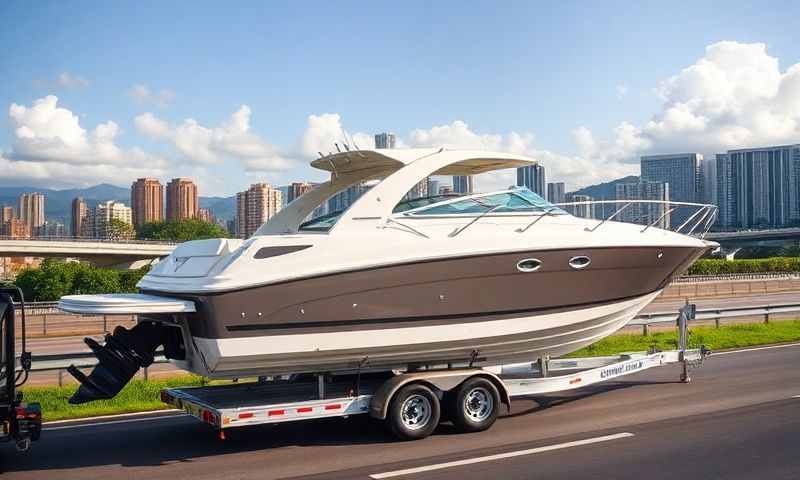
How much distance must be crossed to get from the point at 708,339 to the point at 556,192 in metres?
6.74

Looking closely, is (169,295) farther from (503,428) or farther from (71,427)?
(503,428)

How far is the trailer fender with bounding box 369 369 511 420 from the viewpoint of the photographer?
8.60 metres

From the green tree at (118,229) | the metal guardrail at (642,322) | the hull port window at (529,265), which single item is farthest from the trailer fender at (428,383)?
the green tree at (118,229)

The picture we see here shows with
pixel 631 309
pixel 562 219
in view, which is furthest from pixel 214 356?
pixel 631 309

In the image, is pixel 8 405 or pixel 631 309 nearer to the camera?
pixel 8 405

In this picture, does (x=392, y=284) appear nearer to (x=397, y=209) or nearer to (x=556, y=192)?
(x=397, y=209)

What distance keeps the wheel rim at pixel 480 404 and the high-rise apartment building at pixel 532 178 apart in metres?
3.00

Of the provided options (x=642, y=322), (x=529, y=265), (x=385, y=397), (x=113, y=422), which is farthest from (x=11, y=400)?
(x=642, y=322)

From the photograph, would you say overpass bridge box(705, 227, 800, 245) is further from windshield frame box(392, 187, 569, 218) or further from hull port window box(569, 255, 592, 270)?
hull port window box(569, 255, 592, 270)

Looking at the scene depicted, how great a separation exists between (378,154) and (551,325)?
310 cm

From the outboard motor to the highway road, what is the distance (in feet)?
2.41

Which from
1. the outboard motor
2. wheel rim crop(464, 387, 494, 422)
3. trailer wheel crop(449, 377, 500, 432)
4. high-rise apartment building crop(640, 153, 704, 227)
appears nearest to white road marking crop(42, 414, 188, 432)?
the outboard motor

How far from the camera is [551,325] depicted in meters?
9.73

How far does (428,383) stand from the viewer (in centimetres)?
891
